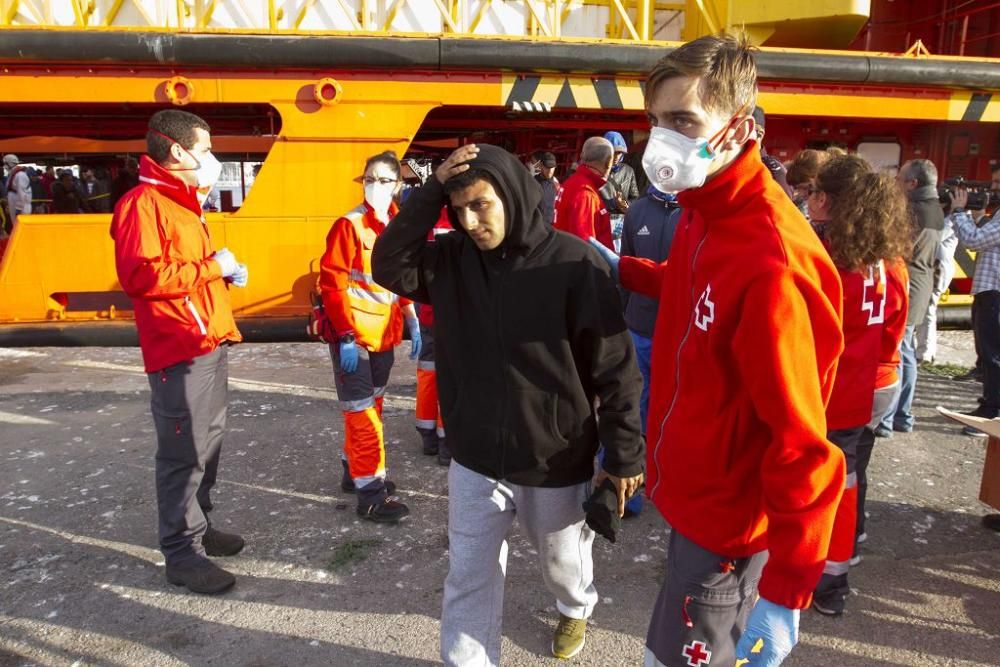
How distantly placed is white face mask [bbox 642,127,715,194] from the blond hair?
8 centimetres

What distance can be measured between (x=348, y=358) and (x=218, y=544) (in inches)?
38.7

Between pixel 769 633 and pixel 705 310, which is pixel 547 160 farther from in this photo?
pixel 769 633

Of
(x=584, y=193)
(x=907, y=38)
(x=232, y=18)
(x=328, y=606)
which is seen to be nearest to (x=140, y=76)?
(x=232, y=18)

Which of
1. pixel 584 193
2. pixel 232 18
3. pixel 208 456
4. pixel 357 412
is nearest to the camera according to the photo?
pixel 208 456

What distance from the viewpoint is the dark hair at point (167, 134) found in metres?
2.81

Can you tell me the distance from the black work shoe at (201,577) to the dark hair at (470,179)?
1.91 meters

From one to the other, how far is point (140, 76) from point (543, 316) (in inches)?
200

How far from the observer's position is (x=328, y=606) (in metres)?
2.84

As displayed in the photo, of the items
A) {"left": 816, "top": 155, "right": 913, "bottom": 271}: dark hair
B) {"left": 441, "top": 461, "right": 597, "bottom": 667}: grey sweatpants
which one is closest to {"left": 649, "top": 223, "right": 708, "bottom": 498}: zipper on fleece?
{"left": 441, "top": 461, "right": 597, "bottom": 667}: grey sweatpants

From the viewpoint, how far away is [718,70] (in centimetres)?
147

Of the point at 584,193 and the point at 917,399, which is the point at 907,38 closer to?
the point at 917,399

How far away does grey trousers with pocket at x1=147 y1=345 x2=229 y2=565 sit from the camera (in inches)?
112

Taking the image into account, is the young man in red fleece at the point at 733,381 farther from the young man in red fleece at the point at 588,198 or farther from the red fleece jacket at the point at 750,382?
the young man in red fleece at the point at 588,198

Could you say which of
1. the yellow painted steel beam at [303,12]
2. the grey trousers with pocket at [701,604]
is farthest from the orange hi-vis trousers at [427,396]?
the yellow painted steel beam at [303,12]
